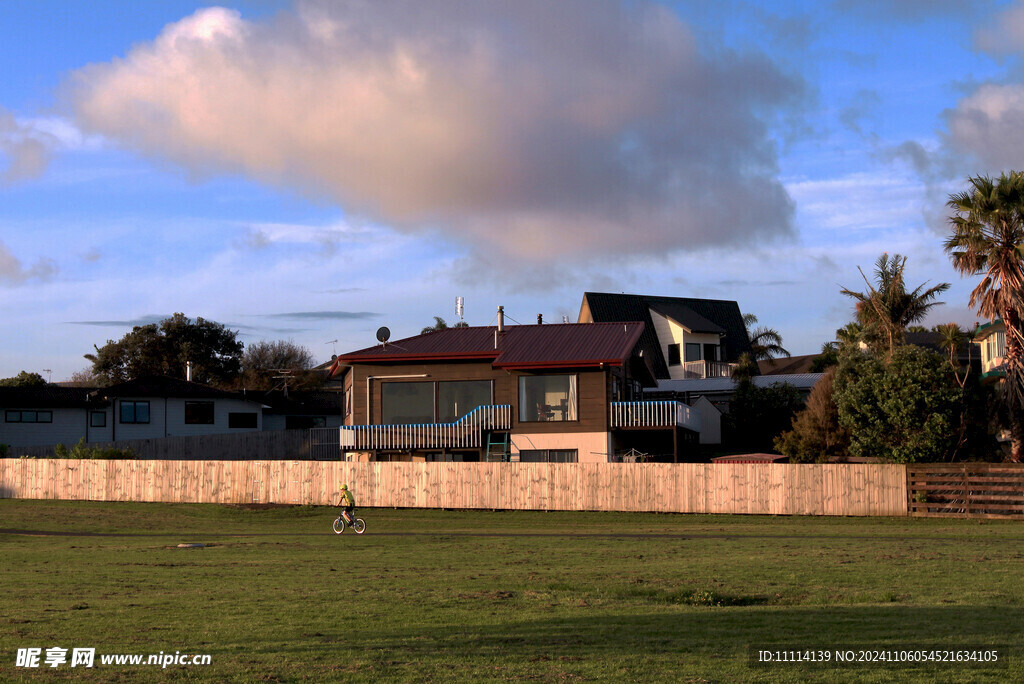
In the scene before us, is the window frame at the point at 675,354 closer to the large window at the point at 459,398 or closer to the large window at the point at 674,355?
the large window at the point at 674,355

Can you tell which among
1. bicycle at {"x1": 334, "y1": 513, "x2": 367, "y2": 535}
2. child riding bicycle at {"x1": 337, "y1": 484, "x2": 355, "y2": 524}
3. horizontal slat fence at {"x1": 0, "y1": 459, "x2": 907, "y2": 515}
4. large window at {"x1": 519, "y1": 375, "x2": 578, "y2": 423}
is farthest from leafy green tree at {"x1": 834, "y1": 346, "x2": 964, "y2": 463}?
child riding bicycle at {"x1": 337, "y1": 484, "x2": 355, "y2": 524}

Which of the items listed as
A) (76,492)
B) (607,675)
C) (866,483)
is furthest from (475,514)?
(607,675)

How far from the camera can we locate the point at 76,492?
39.5m

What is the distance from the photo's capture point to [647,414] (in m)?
39.6

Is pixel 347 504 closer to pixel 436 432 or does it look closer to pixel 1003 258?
pixel 436 432

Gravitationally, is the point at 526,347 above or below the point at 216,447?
above

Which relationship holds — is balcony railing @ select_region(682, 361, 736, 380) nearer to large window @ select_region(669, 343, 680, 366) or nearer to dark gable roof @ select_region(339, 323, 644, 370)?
large window @ select_region(669, 343, 680, 366)

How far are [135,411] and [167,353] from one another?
25.2m

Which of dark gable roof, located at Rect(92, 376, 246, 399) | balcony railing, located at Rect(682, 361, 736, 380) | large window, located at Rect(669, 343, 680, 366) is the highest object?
large window, located at Rect(669, 343, 680, 366)

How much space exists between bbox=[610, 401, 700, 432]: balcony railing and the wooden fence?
72.5ft

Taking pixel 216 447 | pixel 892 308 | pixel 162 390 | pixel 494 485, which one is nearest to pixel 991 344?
pixel 892 308

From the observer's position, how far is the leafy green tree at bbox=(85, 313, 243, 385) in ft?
262

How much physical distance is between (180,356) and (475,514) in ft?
176

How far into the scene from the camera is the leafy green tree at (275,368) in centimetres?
7994
